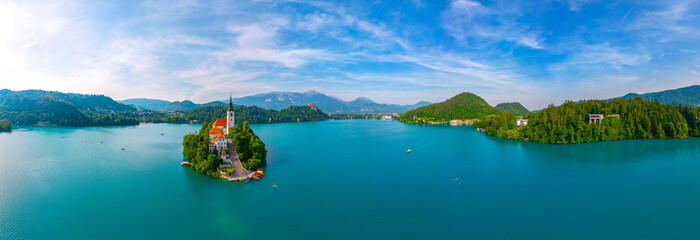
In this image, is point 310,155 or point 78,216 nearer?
point 78,216

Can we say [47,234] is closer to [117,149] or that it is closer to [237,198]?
[237,198]

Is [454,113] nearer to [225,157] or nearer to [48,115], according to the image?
[225,157]

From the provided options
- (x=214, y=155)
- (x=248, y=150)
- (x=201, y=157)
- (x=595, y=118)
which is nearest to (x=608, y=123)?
(x=595, y=118)

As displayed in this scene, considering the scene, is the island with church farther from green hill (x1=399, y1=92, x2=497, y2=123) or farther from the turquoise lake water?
green hill (x1=399, y1=92, x2=497, y2=123)

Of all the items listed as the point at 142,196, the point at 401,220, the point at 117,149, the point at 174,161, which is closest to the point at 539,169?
the point at 401,220

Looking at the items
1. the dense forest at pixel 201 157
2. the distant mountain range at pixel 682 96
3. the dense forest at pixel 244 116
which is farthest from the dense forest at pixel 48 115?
the distant mountain range at pixel 682 96
